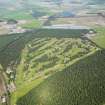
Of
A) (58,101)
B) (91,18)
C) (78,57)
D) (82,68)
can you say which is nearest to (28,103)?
(58,101)

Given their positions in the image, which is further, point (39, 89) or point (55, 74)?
point (55, 74)

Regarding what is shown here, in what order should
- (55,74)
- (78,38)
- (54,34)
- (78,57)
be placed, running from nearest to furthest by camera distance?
(55,74) → (78,57) → (78,38) → (54,34)

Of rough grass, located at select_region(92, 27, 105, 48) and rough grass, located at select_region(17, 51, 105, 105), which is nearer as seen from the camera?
rough grass, located at select_region(17, 51, 105, 105)

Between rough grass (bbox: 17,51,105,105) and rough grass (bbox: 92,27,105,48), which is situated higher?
rough grass (bbox: 92,27,105,48)

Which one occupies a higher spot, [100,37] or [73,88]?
[100,37]

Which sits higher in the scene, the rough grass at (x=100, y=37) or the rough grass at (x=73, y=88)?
the rough grass at (x=100, y=37)

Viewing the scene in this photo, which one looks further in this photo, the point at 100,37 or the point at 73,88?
the point at 100,37

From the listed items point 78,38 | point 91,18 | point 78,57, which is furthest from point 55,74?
point 91,18

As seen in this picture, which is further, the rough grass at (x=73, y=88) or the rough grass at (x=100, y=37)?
the rough grass at (x=100, y=37)

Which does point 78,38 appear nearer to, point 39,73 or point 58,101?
point 39,73

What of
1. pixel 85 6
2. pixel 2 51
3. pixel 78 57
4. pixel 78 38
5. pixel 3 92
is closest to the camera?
pixel 3 92
